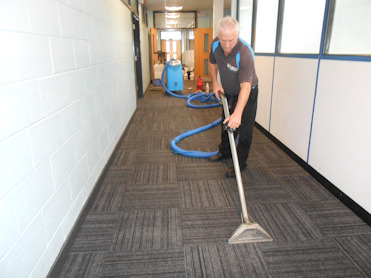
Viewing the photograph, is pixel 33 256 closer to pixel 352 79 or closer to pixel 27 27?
pixel 27 27

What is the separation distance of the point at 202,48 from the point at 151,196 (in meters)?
7.55

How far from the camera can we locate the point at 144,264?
1.30 m

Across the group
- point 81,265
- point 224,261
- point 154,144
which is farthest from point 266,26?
point 81,265

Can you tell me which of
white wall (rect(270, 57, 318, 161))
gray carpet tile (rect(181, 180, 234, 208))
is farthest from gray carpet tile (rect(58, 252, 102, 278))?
white wall (rect(270, 57, 318, 161))

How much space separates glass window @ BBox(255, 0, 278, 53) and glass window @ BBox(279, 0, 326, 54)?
1.01 feet

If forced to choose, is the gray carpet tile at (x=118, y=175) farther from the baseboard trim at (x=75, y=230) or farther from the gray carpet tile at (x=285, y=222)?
the gray carpet tile at (x=285, y=222)

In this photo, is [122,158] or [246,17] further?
[246,17]

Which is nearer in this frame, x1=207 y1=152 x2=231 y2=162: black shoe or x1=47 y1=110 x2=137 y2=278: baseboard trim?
x1=47 y1=110 x2=137 y2=278: baseboard trim

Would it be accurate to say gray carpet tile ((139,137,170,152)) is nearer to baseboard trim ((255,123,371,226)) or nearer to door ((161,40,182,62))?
baseboard trim ((255,123,371,226))

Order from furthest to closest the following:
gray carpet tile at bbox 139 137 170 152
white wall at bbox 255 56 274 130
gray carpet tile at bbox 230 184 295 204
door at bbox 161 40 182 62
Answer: door at bbox 161 40 182 62, white wall at bbox 255 56 274 130, gray carpet tile at bbox 139 137 170 152, gray carpet tile at bbox 230 184 295 204

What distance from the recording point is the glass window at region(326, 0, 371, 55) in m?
1.61

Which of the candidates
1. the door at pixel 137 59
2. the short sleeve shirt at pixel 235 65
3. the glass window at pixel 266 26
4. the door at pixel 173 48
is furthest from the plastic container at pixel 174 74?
the door at pixel 173 48

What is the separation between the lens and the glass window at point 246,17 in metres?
4.26

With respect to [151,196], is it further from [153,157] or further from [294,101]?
[294,101]
